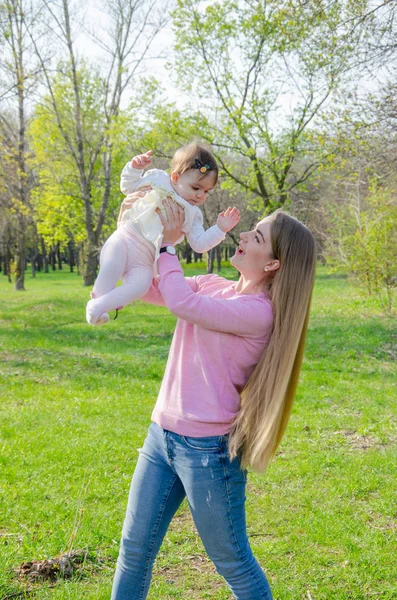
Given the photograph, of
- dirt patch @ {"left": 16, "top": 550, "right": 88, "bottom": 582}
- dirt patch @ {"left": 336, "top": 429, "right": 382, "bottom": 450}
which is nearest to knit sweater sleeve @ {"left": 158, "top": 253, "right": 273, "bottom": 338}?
dirt patch @ {"left": 16, "top": 550, "right": 88, "bottom": 582}

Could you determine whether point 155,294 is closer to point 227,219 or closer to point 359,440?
point 227,219

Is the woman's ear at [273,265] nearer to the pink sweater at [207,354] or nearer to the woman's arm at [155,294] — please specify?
the pink sweater at [207,354]

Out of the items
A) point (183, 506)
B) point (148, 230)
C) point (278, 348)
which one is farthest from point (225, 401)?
point (183, 506)

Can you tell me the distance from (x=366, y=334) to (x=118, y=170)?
1976 centimetres

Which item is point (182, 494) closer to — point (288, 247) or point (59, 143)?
point (288, 247)

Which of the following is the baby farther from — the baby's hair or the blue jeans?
the blue jeans

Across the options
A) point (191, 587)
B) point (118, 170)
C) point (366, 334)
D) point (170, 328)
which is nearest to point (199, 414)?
point (191, 587)

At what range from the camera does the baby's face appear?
111 inches

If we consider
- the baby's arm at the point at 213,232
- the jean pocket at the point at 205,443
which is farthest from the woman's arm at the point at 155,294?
the jean pocket at the point at 205,443

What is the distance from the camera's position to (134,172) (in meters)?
3.00

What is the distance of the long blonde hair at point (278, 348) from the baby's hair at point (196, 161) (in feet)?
1.96

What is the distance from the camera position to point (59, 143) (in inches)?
1172

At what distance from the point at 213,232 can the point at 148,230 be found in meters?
0.40

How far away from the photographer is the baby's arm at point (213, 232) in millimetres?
2791
